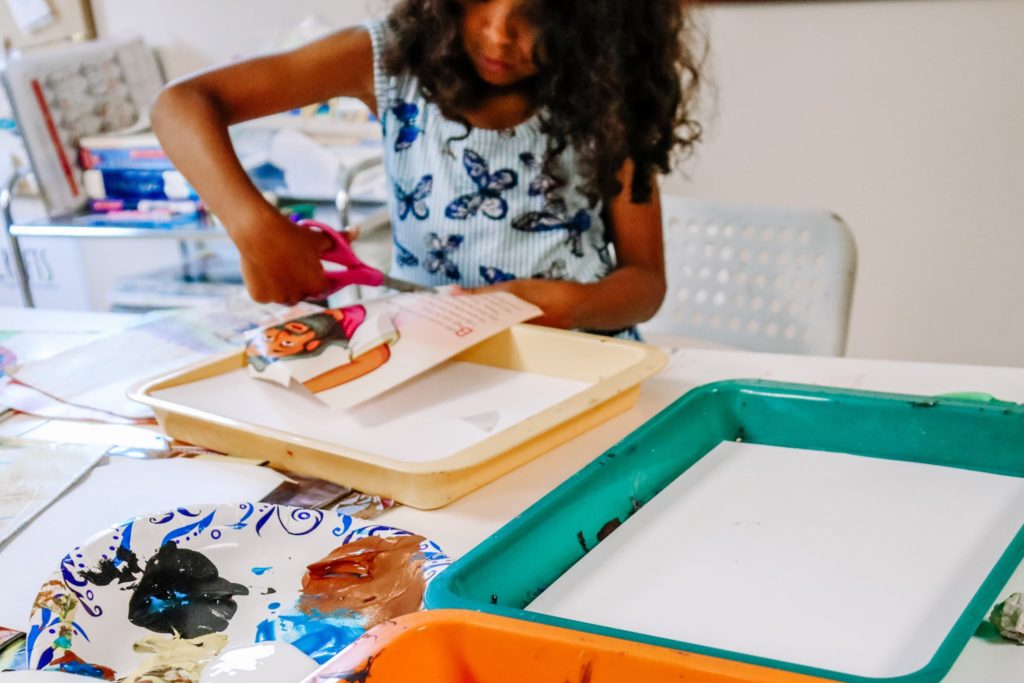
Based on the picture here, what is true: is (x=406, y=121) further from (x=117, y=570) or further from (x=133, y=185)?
(x=133, y=185)

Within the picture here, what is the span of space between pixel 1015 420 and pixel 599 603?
302mm

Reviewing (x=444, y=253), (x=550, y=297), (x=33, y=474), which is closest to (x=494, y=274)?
(x=444, y=253)

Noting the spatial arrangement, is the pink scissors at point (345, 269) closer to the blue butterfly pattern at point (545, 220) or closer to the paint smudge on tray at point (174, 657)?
the blue butterfly pattern at point (545, 220)

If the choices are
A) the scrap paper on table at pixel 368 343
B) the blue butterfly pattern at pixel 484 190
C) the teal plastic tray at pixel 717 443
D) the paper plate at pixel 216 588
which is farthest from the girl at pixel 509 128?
the paper plate at pixel 216 588

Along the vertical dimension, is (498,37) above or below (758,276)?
above

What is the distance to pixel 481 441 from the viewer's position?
644 millimetres

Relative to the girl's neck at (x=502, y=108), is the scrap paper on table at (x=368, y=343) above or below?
below

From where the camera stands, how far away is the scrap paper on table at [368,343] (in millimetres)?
759

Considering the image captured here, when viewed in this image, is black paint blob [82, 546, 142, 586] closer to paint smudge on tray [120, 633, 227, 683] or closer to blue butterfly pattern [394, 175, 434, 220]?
paint smudge on tray [120, 633, 227, 683]

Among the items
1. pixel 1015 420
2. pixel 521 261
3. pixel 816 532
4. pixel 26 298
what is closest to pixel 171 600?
pixel 816 532

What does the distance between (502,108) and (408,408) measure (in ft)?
1.51

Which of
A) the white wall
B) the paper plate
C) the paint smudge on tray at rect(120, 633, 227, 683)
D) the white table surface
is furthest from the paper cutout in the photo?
the white wall

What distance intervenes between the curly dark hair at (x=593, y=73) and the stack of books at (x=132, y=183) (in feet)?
2.65

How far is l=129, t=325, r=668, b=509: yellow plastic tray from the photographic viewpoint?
2.06 feet
